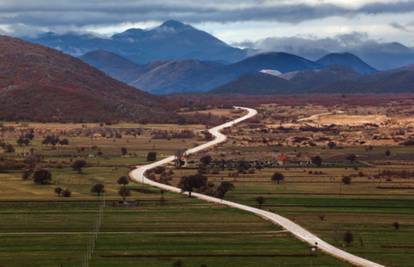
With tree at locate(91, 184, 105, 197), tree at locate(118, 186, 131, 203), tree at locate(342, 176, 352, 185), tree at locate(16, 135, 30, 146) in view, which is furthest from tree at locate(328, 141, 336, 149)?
tree at locate(91, 184, 105, 197)

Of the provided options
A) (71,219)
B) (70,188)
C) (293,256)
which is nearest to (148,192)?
(70,188)

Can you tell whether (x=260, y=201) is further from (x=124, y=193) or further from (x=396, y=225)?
(x=396, y=225)


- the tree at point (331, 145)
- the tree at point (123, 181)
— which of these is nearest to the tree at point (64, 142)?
the tree at point (331, 145)

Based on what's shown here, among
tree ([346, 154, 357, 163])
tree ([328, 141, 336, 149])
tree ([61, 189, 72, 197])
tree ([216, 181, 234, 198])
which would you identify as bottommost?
tree ([61, 189, 72, 197])

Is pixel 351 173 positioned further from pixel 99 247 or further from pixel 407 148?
pixel 99 247

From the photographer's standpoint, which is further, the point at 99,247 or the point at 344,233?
the point at 344,233

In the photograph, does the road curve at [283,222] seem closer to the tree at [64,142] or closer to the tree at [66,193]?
the tree at [66,193]

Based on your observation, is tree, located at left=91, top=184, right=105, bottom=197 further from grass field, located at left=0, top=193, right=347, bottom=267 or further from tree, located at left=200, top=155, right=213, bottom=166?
tree, located at left=200, top=155, right=213, bottom=166

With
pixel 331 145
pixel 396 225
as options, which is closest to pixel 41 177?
pixel 396 225
